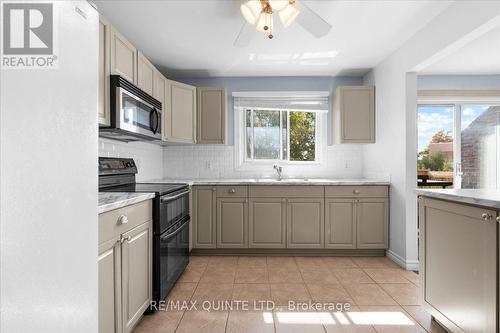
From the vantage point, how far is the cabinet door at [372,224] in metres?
3.53

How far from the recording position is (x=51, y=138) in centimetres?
71

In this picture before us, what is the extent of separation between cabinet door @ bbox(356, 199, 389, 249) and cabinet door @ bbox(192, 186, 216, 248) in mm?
1759

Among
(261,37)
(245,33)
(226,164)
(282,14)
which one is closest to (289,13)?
(282,14)

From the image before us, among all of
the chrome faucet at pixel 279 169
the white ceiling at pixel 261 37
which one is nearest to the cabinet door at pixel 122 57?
the white ceiling at pixel 261 37

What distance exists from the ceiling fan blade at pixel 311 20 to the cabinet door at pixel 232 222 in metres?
2.04

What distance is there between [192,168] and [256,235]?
137 centimetres

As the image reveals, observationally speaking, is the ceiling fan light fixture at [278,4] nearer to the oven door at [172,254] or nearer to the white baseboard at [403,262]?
the oven door at [172,254]

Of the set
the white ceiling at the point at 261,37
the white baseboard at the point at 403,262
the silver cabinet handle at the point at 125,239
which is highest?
the white ceiling at the point at 261,37

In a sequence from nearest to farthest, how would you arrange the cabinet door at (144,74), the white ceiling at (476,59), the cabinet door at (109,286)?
the cabinet door at (109,286) < the cabinet door at (144,74) < the white ceiling at (476,59)

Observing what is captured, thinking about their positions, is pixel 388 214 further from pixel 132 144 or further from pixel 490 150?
pixel 132 144

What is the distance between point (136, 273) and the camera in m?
1.87

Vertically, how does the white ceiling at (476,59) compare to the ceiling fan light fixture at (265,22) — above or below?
above

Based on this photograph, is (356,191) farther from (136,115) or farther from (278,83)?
(136,115)

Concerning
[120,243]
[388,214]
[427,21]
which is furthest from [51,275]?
[388,214]
